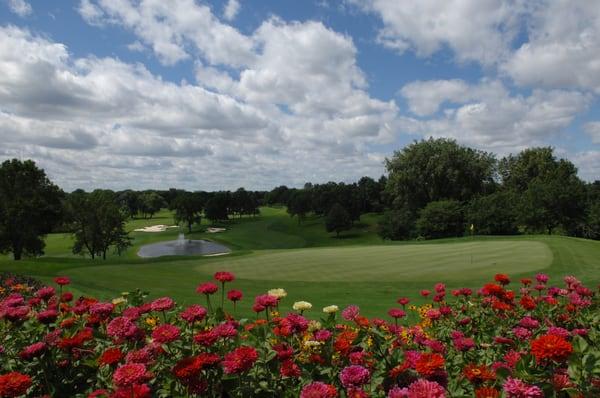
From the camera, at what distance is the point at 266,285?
13.9m

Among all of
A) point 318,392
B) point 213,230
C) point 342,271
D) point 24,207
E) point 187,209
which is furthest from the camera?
point 187,209

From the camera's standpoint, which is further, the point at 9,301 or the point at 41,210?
the point at 41,210

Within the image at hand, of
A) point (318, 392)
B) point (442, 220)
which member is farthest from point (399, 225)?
point (318, 392)

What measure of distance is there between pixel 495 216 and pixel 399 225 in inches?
473

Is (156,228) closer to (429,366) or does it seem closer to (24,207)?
(24,207)

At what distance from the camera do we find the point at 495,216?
4331 cm

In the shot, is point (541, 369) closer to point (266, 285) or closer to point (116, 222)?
point (266, 285)

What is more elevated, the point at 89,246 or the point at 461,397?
the point at 461,397

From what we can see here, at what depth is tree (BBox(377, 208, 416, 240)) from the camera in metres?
51.7

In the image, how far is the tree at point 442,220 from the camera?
4612 cm

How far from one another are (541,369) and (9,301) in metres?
3.70

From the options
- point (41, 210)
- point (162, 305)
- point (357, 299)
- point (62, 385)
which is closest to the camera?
point (62, 385)

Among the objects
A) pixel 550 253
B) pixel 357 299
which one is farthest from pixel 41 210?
pixel 550 253

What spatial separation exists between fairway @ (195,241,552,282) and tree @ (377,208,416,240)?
29.4 m
